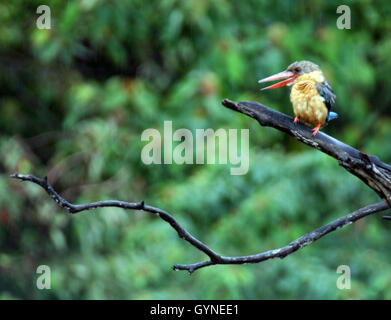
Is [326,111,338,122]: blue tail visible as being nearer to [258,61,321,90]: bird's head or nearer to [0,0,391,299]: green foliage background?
[258,61,321,90]: bird's head

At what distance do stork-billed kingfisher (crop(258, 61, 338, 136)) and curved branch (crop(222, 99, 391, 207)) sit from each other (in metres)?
0.30

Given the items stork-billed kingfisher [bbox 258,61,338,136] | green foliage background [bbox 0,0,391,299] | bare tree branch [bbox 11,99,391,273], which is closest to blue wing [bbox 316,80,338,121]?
stork-billed kingfisher [bbox 258,61,338,136]

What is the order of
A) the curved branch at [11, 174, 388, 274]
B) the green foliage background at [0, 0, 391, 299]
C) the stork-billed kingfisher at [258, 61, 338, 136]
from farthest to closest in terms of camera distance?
the green foliage background at [0, 0, 391, 299]
the stork-billed kingfisher at [258, 61, 338, 136]
the curved branch at [11, 174, 388, 274]

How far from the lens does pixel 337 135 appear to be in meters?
5.14

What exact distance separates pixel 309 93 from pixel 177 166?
2662 millimetres

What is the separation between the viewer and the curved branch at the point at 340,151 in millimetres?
1530

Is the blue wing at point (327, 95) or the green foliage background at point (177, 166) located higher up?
the green foliage background at point (177, 166)

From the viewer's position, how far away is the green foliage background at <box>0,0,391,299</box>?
428 cm

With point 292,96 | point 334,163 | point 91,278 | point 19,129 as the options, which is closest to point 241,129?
point 334,163

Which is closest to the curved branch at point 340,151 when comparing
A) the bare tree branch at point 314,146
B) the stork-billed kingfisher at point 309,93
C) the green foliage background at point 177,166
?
the bare tree branch at point 314,146

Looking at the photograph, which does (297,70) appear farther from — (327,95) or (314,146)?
(314,146)

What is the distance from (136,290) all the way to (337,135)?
1.91 meters

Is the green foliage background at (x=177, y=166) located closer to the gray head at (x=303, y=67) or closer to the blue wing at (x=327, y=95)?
the blue wing at (x=327, y=95)

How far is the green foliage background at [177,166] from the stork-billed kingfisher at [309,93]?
212 centimetres
